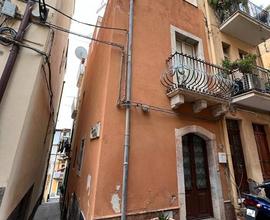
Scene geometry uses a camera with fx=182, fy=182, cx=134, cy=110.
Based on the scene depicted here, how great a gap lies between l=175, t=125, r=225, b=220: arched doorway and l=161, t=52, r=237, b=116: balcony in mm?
700

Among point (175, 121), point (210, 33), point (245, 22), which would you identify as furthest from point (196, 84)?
point (245, 22)

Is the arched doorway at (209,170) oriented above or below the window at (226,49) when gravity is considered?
below

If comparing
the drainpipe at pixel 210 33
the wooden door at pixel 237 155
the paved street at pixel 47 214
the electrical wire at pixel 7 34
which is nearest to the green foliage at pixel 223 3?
the drainpipe at pixel 210 33

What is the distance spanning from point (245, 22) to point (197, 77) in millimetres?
4101

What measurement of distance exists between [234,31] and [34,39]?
7.98 metres

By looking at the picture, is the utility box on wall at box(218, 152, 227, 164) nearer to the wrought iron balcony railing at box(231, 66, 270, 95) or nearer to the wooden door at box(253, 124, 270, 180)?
the wooden door at box(253, 124, 270, 180)

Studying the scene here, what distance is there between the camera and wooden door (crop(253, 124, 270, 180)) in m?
6.56

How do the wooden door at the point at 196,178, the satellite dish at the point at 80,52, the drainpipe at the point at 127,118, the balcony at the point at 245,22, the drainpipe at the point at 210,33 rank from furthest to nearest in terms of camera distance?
the satellite dish at the point at 80,52 < the balcony at the point at 245,22 < the drainpipe at the point at 210,33 < the wooden door at the point at 196,178 < the drainpipe at the point at 127,118

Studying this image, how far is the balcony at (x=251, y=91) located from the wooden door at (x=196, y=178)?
2086 mm

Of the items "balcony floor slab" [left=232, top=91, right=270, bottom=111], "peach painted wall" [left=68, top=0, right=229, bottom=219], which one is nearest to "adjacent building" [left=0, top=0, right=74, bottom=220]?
"peach painted wall" [left=68, top=0, right=229, bottom=219]

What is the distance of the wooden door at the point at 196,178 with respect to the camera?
16.6 feet

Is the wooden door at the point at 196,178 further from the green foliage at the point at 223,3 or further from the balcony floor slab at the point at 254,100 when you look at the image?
the green foliage at the point at 223,3

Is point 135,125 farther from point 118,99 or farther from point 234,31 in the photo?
point 234,31

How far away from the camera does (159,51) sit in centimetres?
588
